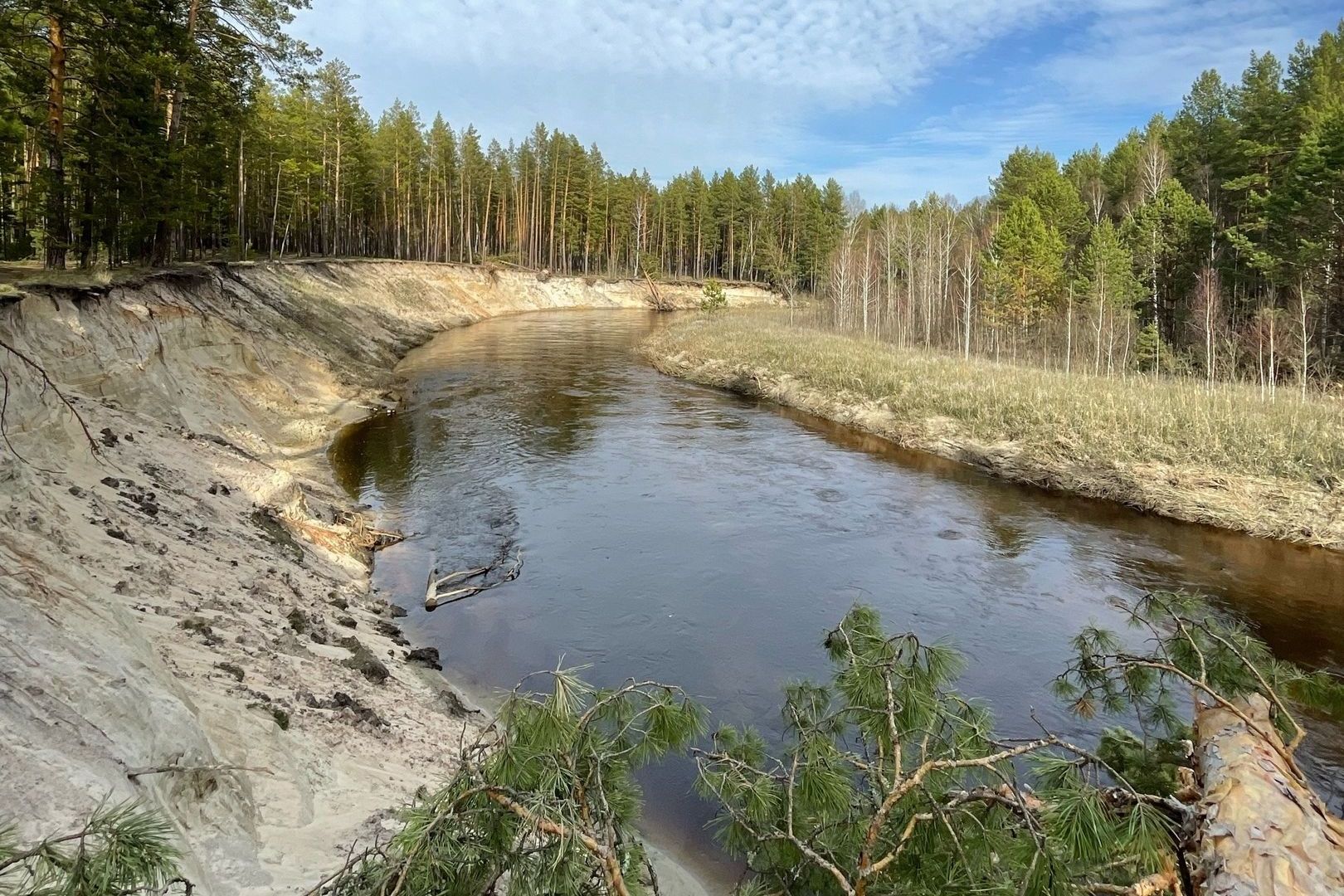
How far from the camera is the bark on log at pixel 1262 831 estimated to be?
Answer: 2.47 m

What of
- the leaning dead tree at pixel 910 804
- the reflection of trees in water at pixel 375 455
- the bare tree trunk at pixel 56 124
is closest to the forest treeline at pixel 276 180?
the bare tree trunk at pixel 56 124

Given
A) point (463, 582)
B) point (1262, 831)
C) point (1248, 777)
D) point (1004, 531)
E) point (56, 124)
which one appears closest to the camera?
point (1262, 831)

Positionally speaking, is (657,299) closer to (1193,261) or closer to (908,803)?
(1193,261)

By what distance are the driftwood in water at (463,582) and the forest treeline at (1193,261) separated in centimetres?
2195

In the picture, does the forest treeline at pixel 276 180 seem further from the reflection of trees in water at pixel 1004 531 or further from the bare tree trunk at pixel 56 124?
the reflection of trees in water at pixel 1004 531

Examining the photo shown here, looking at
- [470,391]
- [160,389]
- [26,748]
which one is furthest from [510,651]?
[470,391]

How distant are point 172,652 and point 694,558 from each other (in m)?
8.88

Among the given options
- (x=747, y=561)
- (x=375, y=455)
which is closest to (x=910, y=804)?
(x=747, y=561)

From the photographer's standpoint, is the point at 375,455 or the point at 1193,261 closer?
the point at 375,455

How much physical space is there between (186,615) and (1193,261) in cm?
4622

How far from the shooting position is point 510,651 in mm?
10359

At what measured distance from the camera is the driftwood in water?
11.7 m

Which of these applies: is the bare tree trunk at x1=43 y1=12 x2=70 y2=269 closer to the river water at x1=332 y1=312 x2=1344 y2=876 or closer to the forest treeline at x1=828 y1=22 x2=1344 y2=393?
the river water at x1=332 y1=312 x2=1344 y2=876

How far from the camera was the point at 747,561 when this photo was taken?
13.9 meters
